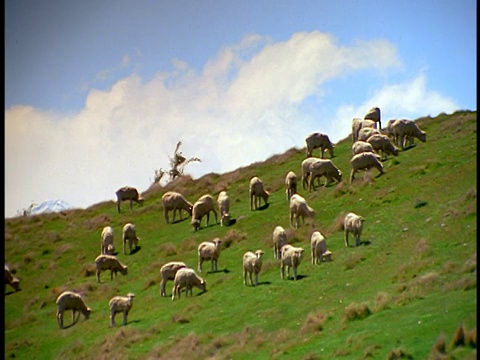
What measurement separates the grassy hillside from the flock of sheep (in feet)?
2.08

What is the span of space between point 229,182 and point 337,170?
13403 millimetres

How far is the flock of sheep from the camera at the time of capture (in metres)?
34.1

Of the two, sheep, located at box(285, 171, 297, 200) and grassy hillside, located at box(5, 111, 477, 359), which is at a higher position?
sheep, located at box(285, 171, 297, 200)

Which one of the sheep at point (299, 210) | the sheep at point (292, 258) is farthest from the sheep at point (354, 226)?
the sheep at point (299, 210)

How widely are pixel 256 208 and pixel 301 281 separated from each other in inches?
669

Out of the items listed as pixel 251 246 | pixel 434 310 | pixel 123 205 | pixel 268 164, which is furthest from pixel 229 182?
pixel 434 310

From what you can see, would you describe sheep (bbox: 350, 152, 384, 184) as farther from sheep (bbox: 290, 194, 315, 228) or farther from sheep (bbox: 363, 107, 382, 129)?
sheep (bbox: 363, 107, 382, 129)

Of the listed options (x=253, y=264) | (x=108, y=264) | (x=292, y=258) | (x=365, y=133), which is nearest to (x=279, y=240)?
(x=253, y=264)

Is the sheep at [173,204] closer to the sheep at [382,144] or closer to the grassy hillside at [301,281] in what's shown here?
the grassy hillside at [301,281]

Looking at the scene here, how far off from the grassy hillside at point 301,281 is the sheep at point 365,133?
6.45 feet

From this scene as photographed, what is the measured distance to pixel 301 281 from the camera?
1258 inches

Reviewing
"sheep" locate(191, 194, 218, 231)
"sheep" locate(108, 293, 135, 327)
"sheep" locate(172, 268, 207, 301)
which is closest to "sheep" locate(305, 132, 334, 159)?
"sheep" locate(191, 194, 218, 231)

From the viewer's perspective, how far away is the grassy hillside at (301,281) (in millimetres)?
23719

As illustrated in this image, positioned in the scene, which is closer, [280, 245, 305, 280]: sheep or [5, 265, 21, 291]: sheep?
[280, 245, 305, 280]: sheep
